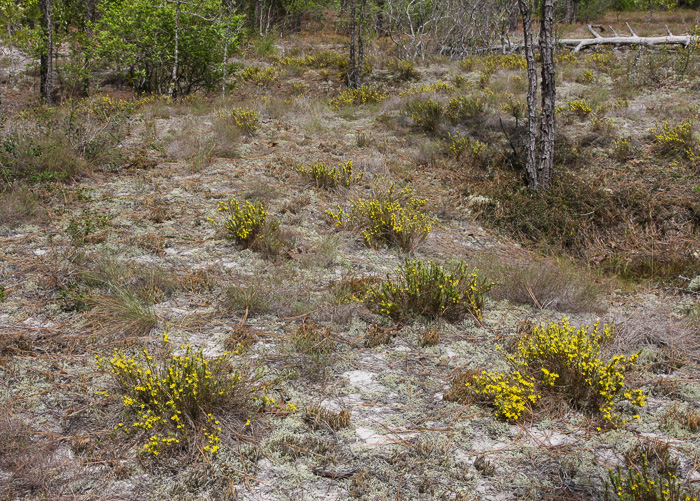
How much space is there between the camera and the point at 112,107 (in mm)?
10047

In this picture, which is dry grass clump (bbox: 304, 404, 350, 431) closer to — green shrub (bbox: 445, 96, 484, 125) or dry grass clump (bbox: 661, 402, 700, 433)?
dry grass clump (bbox: 661, 402, 700, 433)

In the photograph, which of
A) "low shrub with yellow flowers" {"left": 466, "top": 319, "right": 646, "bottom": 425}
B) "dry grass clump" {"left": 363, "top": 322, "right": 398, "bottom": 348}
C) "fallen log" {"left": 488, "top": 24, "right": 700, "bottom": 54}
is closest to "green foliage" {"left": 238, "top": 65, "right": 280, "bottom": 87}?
"fallen log" {"left": 488, "top": 24, "right": 700, "bottom": 54}

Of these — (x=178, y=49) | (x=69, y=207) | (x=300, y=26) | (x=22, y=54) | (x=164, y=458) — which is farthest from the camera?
(x=300, y=26)

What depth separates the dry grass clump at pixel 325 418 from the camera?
2801mm

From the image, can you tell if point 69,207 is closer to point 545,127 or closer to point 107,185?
point 107,185

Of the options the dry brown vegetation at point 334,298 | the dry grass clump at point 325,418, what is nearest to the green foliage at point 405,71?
the dry brown vegetation at point 334,298

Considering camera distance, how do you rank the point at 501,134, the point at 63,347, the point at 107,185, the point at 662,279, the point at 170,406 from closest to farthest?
the point at 170,406, the point at 63,347, the point at 662,279, the point at 107,185, the point at 501,134

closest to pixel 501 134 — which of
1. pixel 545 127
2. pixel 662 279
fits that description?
pixel 545 127

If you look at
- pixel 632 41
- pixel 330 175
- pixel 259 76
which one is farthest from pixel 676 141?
pixel 259 76

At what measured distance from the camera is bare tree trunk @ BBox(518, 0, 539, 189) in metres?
6.59

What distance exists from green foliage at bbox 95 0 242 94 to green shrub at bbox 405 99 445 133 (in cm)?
582

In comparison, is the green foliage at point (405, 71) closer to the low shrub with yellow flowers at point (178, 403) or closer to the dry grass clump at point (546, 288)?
the dry grass clump at point (546, 288)

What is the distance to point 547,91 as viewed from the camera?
672 centimetres

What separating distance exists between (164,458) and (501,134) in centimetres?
854
